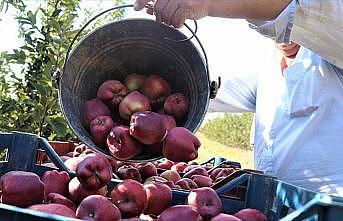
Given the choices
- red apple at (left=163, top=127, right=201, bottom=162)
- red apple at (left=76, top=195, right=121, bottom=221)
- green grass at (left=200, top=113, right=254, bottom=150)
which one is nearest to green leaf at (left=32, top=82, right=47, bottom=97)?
red apple at (left=163, top=127, right=201, bottom=162)

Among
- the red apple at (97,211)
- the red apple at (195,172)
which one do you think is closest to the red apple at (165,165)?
the red apple at (195,172)

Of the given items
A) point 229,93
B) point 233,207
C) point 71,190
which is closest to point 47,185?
point 71,190

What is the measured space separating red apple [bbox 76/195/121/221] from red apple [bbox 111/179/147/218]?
8 centimetres

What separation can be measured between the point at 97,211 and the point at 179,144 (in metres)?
0.48

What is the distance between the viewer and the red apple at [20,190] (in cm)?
129

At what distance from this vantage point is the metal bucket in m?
1.79

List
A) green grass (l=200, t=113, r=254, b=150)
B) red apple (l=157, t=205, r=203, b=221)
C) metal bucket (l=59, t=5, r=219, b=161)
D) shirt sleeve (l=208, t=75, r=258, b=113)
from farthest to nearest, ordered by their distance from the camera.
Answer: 1. green grass (l=200, t=113, r=254, b=150)
2. shirt sleeve (l=208, t=75, r=258, b=113)
3. metal bucket (l=59, t=5, r=219, b=161)
4. red apple (l=157, t=205, r=203, b=221)

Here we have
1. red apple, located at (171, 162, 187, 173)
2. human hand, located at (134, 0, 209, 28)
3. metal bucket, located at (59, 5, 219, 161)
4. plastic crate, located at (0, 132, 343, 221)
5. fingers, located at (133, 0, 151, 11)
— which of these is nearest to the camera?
plastic crate, located at (0, 132, 343, 221)

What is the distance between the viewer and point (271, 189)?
142 cm

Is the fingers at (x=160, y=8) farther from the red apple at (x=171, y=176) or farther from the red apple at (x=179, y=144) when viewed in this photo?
the red apple at (x=171, y=176)

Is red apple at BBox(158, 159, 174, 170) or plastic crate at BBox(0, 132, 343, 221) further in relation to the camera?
red apple at BBox(158, 159, 174, 170)

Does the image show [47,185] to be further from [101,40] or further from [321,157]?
[321,157]

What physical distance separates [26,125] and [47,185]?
1.54 meters

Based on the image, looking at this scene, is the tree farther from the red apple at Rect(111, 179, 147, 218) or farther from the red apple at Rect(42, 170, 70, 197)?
the red apple at Rect(111, 179, 147, 218)
